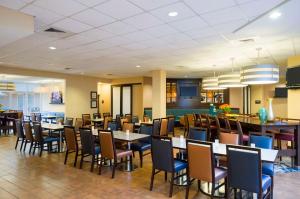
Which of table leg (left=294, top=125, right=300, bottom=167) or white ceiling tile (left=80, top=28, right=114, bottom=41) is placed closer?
white ceiling tile (left=80, top=28, right=114, bottom=41)

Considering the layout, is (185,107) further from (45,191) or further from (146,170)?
(45,191)

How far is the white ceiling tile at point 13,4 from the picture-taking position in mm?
3086

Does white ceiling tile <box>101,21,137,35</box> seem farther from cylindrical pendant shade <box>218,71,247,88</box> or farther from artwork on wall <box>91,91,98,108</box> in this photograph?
artwork on wall <box>91,91,98,108</box>

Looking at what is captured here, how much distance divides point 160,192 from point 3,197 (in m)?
2.51

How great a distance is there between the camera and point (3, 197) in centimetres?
353

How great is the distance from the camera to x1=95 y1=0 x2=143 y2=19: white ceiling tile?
3.15m

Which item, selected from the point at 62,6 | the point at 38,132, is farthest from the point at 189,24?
the point at 38,132

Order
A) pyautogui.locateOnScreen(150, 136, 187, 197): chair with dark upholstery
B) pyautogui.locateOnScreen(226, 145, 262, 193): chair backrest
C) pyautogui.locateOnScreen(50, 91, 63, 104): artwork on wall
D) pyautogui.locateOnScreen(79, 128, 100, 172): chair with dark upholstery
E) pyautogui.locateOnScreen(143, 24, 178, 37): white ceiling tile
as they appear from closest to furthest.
→ pyautogui.locateOnScreen(226, 145, 262, 193): chair backrest, pyautogui.locateOnScreen(150, 136, 187, 197): chair with dark upholstery, pyautogui.locateOnScreen(143, 24, 178, 37): white ceiling tile, pyautogui.locateOnScreen(79, 128, 100, 172): chair with dark upholstery, pyautogui.locateOnScreen(50, 91, 63, 104): artwork on wall

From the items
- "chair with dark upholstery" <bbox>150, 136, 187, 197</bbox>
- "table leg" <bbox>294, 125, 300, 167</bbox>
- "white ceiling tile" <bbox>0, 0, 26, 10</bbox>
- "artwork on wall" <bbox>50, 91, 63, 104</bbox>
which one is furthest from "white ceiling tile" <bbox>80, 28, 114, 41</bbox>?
"artwork on wall" <bbox>50, 91, 63, 104</bbox>

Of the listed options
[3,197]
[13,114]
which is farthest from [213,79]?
[13,114]

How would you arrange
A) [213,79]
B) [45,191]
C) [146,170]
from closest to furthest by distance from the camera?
[45,191] < [146,170] < [213,79]

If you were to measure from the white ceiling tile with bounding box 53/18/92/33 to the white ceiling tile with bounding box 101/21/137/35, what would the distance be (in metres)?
0.35

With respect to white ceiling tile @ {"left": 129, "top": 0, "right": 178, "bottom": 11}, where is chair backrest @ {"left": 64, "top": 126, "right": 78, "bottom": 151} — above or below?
below

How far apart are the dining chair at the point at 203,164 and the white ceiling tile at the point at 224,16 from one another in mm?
2028
